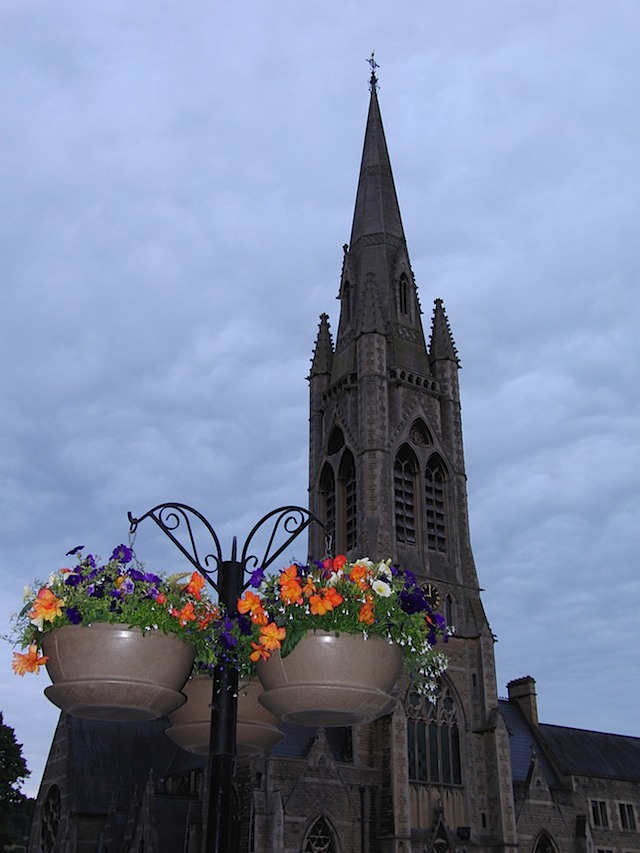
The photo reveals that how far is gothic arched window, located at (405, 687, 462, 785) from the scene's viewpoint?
37.8 meters

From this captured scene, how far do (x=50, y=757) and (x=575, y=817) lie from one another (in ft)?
81.9

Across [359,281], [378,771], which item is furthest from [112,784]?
[359,281]

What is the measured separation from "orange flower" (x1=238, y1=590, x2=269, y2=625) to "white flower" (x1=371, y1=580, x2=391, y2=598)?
2.60ft

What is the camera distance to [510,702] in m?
50.8

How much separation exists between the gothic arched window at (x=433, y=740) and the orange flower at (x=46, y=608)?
3348 cm

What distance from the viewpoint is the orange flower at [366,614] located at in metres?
6.21

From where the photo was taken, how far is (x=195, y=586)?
662cm

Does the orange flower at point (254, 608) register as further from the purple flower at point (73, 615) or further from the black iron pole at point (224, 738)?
the purple flower at point (73, 615)

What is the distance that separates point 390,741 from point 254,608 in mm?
32779

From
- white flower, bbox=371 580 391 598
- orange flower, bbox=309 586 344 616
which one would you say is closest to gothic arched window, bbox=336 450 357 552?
white flower, bbox=371 580 391 598

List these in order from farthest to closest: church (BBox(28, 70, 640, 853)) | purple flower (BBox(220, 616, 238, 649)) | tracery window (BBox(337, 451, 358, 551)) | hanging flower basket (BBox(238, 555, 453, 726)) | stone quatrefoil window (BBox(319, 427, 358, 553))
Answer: stone quatrefoil window (BBox(319, 427, 358, 553)) → tracery window (BBox(337, 451, 358, 551)) → church (BBox(28, 70, 640, 853)) → purple flower (BBox(220, 616, 238, 649)) → hanging flower basket (BBox(238, 555, 453, 726))

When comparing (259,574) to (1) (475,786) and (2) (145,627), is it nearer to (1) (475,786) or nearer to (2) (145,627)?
(2) (145,627)

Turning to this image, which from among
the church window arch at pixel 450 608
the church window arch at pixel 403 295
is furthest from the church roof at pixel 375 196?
the church window arch at pixel 450 608

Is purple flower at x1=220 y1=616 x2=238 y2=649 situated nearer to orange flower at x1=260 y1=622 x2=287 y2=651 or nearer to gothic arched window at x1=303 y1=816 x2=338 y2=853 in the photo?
orange flower at x1=260 y1=622 x2=287 y2=651
